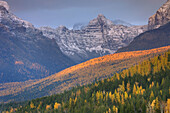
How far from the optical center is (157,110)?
126 metres

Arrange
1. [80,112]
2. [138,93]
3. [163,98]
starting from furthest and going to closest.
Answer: [138,93], [80,112], [163,98]

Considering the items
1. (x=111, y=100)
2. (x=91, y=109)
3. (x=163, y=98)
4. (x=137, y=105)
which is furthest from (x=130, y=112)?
(x=111, y=100)

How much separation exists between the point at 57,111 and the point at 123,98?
5213cm

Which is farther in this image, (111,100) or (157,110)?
(111,100)

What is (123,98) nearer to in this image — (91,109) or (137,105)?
(91,109)

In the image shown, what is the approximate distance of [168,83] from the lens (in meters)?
176

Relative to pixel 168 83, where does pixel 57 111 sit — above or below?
below

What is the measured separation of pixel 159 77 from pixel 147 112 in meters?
83.9

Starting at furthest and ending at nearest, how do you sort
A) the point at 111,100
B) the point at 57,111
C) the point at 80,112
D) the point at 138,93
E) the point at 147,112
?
the point at 57,111, the point at 111,100, the point at 138,93, the point at 80,112, the point at 147,112

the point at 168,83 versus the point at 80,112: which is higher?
the point at 168,83

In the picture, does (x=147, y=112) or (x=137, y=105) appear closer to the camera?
(x=147, y=112)

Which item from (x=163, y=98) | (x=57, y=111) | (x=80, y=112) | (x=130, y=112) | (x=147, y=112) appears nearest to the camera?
(x=147, y=112)

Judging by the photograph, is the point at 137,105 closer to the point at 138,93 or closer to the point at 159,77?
the point at 138,93

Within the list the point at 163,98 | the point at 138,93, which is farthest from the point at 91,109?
the point at 163,98
